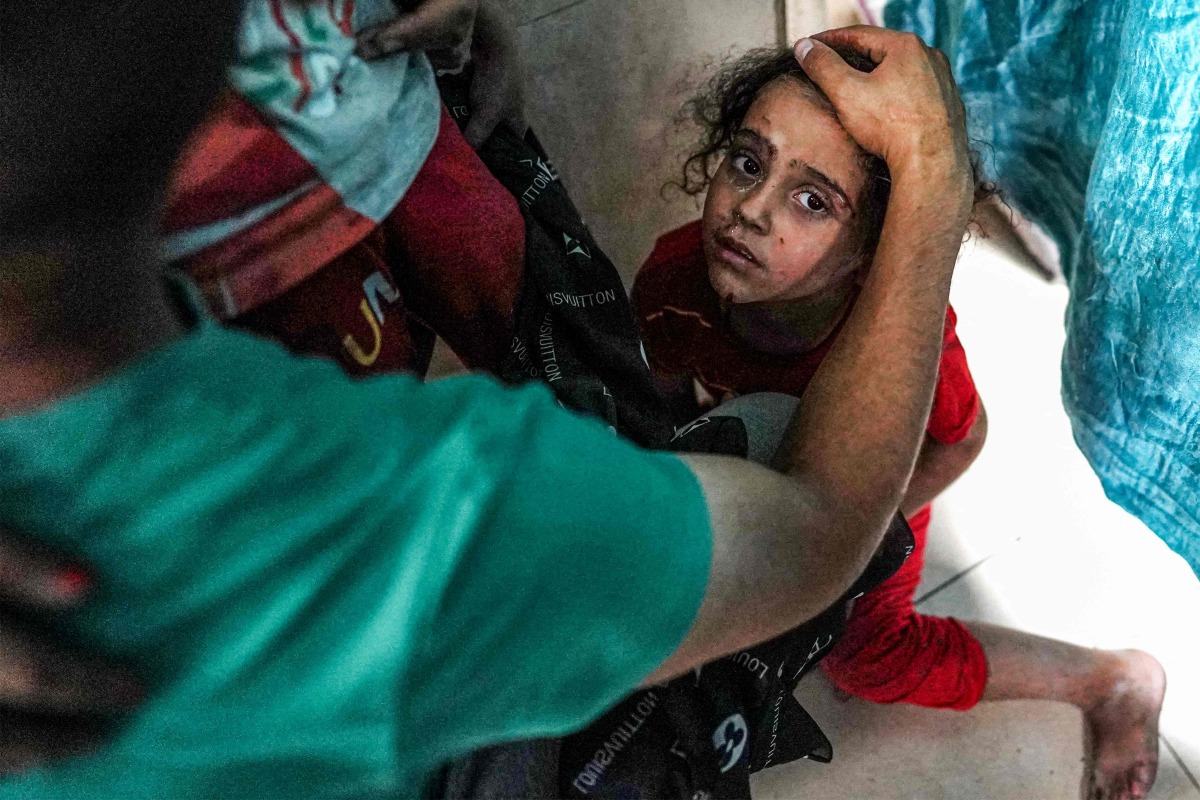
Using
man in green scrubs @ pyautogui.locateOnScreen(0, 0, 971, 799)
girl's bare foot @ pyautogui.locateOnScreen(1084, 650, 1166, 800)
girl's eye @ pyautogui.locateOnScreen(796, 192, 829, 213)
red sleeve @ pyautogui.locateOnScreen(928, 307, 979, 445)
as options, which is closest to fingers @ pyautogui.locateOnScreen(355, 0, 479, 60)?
man in green scrubs @ pyautogui.locateOnScreen(0, 0, 971, 799)

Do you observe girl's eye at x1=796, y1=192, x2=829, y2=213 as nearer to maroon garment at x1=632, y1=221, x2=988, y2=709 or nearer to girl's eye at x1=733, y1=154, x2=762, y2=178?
girl's eye at x1=733, y1=154, x2=762, y2=178

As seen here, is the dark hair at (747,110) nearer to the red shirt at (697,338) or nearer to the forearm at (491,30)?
the red shirt at (697,338)

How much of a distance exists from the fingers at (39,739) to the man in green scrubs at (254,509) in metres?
0.01

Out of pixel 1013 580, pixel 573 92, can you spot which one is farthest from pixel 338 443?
pixel 1013 580

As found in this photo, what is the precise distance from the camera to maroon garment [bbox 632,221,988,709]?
110 centimetres

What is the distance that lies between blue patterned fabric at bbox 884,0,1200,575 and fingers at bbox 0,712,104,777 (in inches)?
36.3

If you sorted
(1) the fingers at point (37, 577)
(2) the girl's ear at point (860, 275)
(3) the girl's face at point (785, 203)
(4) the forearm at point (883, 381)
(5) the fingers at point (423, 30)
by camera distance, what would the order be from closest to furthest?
(1) the fingers at point (37, 577)
(4) the forearm at point (883, 381)
(5) the fingers at point (423, 30)
(3) the girl's face at point (785, 203)
(2) the girl's ear at point (860, 275)

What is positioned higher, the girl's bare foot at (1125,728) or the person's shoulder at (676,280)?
the person's shoulder at (676,280)

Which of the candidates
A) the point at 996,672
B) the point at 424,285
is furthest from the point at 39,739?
the point at 996,672

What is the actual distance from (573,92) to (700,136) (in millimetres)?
203

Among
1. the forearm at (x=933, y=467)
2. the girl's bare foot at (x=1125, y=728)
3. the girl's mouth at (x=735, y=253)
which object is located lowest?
the girl's bare foot at (x=1125, y=728)

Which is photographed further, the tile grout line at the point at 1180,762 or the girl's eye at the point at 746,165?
the tile grout line at the point at 1180,762

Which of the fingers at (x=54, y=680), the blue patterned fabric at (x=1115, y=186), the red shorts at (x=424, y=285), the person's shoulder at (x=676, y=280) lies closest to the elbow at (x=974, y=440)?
the blue patterned fabric at (x=1115, y=186)

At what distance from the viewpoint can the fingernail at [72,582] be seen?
0.38 metres
